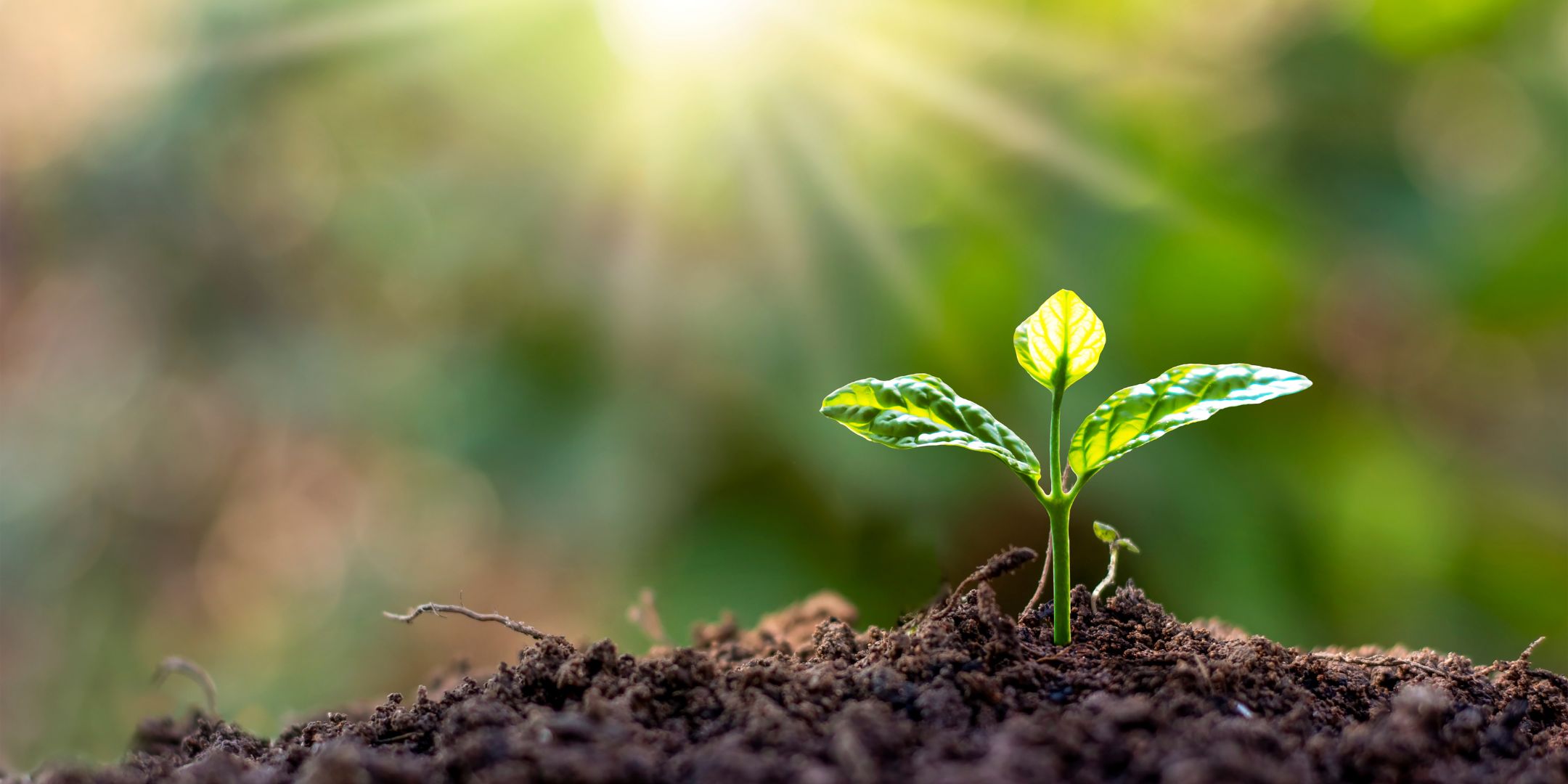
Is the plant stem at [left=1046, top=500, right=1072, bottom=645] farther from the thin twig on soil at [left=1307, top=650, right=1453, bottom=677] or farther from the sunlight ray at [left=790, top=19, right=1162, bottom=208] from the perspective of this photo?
the sunlight ray at [left=790, top=19, right=1162, bottom=208]

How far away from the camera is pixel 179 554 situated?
10.1ft

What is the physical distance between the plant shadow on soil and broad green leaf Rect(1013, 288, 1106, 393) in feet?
0.68

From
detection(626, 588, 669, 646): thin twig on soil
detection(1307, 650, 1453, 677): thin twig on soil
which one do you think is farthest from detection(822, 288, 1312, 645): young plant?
detection(626, 588, 669, 646): thin twig on soil

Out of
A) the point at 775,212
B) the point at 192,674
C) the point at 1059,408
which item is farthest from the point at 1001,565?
the point at 775,212

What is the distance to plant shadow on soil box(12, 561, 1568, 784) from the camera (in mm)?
619

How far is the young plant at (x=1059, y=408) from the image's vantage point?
2.69 ft

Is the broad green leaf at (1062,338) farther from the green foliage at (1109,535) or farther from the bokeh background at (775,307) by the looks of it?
the bokeh background at (775,307)

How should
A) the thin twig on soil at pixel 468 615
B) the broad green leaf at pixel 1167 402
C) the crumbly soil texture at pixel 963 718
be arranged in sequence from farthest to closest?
the thin twig on soil at pixel 468 615, the broad green leaf at pixel 1167 402, the crumbly soil texture at pixel 963 718

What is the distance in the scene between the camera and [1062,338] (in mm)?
858

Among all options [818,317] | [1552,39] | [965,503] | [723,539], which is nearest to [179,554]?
[723,539]

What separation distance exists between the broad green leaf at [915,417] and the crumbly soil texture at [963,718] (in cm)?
15

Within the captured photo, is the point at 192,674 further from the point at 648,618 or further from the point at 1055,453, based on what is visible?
the point at 1055,453

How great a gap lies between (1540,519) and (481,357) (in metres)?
2.99

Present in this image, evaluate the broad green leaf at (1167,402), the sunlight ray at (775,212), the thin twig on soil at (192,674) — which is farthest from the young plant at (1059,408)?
the sunlight ray at (775,212)
